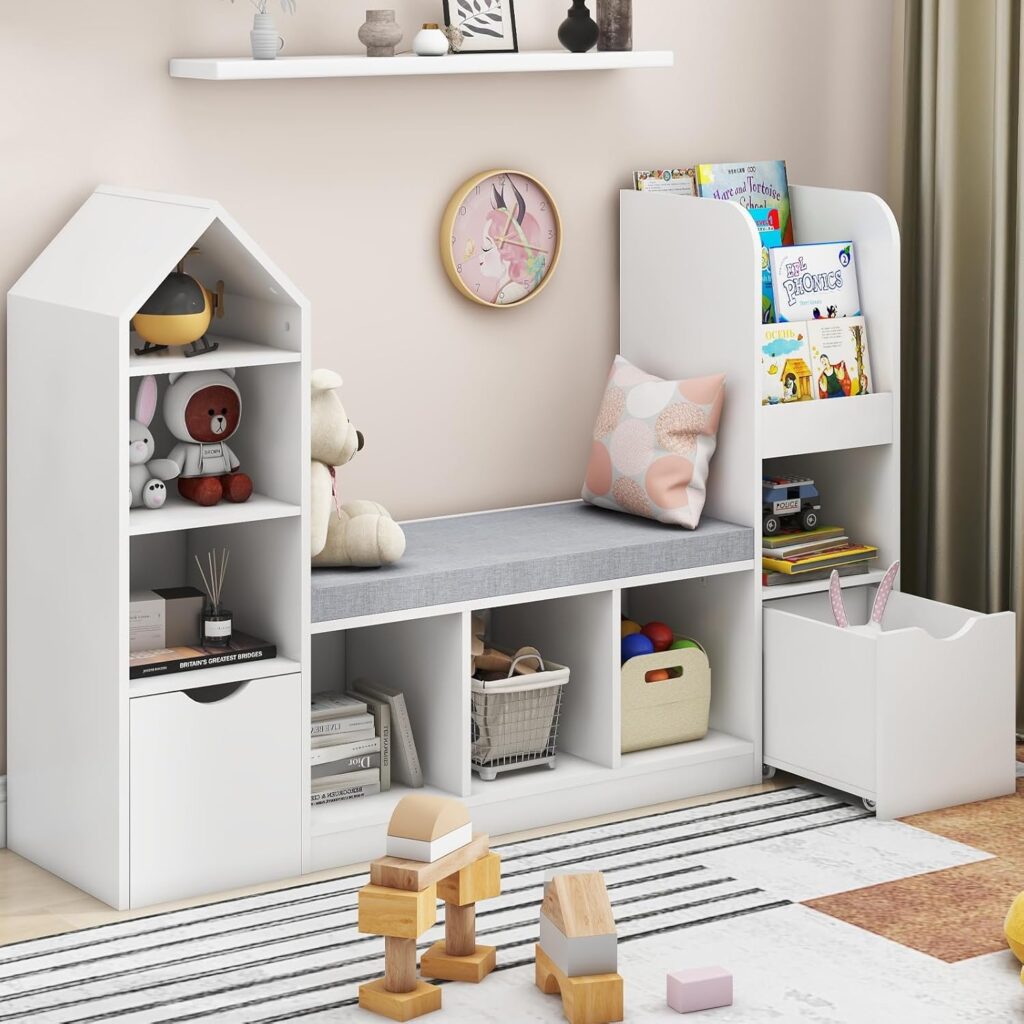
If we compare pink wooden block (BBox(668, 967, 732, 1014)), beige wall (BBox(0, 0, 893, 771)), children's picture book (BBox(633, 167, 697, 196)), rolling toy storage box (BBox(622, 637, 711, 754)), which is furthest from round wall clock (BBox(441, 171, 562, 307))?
pink wooden block (BBox(668, 967, 732, 1014))

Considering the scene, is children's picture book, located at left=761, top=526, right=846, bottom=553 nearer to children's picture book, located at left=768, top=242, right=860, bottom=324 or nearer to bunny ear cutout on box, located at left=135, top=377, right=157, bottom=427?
children's picture book, located at left=768, top=242, right=860, bottom=324

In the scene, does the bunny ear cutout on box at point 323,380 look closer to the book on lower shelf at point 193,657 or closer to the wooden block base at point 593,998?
the book on lower shelf at point 193,657

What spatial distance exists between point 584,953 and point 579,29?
185cm

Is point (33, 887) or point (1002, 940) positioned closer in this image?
point (1002, 940)

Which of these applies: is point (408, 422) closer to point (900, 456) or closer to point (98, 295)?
point (98, 295)

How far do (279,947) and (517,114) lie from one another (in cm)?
173

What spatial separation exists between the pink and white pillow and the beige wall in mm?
233

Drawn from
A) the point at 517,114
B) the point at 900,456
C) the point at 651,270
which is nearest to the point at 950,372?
the point at 900,456

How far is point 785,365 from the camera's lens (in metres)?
3.56

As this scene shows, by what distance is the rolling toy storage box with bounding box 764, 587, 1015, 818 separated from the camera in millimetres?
3357

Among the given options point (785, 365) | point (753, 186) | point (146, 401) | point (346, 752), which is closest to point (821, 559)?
point (785, 365)

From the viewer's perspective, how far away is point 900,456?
400 cm

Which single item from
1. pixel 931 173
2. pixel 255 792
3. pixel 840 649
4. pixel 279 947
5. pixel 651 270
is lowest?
pixel 279 947

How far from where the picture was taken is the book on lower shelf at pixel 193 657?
294 centimetres
